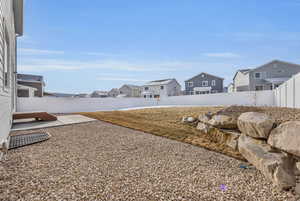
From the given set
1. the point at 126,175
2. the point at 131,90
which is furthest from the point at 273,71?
the point at 131,90

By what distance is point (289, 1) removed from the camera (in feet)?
19.2

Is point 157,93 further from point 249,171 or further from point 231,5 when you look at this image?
point 249,171

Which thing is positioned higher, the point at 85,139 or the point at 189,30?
the point at 189,30

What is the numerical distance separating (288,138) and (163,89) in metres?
24.1

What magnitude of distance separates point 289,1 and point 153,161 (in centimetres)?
768

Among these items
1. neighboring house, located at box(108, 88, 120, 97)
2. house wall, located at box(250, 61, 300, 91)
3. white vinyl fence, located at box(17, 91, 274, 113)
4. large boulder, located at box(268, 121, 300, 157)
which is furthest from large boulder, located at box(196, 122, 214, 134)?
neighboring house, located at box(108, 88, 120, 97)

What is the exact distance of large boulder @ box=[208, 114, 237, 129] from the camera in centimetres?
331

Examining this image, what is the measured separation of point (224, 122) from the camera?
11.3 feet

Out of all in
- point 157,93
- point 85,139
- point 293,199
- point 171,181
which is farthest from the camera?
point 157,93

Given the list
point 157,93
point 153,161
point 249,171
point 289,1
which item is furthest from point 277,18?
point 157,93

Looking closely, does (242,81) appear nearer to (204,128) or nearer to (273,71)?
(273,71)

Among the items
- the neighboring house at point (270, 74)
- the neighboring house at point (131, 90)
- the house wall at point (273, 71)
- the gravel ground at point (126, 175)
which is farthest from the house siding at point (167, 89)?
the gravel ground at point (126, 175)

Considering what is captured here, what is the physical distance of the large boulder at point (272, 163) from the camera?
1.69 meters

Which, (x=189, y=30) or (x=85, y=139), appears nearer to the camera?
(x=85, y=139)
